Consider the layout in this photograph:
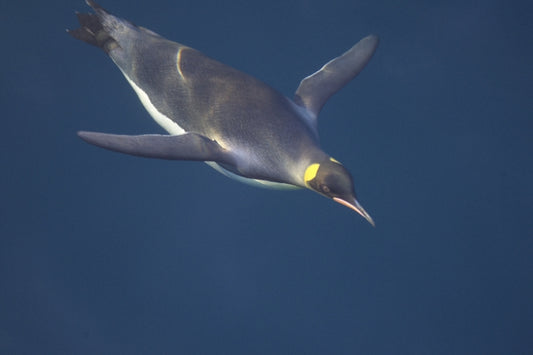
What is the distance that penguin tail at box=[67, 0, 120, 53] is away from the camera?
3660mm

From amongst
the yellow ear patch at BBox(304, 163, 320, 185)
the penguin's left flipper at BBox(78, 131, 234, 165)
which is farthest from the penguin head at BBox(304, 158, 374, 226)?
the penguin's left flipper at BBox(78, 131, 234, 165)

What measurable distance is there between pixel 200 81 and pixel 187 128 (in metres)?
0.39

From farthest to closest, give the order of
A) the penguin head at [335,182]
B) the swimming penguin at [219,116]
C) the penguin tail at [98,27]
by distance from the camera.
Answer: the penguin tail at [98,27] < the swimming penguin at [219,116] < the penguin head at [335,182]

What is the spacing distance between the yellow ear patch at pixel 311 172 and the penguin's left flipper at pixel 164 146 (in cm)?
60

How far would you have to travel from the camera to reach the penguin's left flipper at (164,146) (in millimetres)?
2672

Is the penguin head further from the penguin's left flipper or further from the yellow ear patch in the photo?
the penguin's left flipper

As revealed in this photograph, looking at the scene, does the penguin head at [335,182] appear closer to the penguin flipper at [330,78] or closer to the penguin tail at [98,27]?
the penguin flipper at [330,78]

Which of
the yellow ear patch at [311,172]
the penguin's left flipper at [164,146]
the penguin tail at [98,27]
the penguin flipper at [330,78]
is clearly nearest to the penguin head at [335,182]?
the yellow ear patch at [311,172]

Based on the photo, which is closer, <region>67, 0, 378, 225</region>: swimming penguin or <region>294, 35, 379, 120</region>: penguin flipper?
<region>67, 0, 378, 225</region>: swimming penguin

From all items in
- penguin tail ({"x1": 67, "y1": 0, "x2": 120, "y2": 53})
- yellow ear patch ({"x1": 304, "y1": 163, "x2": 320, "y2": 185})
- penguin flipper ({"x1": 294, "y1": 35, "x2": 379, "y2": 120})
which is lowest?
yellow ear patch ({"x1": 304, "y1": 163, "x2": 320, "y2": 185})

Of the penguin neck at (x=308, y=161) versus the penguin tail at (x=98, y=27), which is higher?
the penguin tail at (x=98, y=27)

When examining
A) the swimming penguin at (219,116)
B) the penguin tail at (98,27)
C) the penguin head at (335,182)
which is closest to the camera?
the penguin head at (335,182)

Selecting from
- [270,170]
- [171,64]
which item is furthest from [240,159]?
[171,64]

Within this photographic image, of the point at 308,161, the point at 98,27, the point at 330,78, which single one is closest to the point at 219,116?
the point at 308,161
